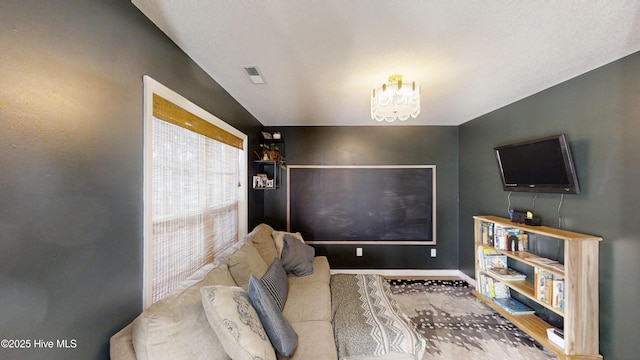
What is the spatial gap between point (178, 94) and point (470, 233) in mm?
4112

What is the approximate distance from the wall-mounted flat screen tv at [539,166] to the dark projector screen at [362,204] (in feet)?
4.14

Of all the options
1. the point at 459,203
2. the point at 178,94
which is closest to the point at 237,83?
the point at 178,94

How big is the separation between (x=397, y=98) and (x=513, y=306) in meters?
2.63

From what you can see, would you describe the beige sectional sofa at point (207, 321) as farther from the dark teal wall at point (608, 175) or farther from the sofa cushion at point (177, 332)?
the dark teal wall at point (608, 175)

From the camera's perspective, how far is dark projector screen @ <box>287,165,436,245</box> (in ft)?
12.8

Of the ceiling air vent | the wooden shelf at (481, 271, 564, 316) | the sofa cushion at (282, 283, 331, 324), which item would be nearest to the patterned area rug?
the wooden shelf at (481, 271, 564, 316)

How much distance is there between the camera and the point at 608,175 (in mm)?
1903

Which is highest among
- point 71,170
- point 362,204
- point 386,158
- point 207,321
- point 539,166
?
point 386,158

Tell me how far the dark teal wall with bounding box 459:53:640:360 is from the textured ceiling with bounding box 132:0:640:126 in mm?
180

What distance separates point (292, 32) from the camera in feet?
4.83

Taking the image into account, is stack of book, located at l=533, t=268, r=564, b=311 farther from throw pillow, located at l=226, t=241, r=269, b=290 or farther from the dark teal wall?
throw pillow, located at l=226, t=241, r=269, b=290

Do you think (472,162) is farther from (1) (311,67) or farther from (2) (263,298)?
(2) (263,298)

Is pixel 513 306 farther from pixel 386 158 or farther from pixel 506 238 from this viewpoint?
pixel 386 158

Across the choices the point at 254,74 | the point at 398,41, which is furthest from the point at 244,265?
the point at 398,41
